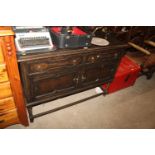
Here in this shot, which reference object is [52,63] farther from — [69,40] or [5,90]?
[5,90]

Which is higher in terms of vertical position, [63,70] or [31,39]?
[31,39]

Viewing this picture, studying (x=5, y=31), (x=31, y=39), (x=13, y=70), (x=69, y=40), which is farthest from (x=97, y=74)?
(x=5, y=31)

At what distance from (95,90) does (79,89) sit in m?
0.67

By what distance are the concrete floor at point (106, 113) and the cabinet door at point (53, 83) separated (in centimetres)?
46

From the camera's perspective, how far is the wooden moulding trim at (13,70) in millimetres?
939

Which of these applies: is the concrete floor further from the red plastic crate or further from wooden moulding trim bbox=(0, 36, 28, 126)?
wooden moulding trim bbox=(0, 36, 28, 126)

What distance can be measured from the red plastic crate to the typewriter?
1275 millimetres

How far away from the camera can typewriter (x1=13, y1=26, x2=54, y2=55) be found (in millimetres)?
1187

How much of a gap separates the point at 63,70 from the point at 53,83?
21cm

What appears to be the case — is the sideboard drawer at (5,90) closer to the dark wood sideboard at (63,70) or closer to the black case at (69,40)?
the dark wood sideboard at (63,70)

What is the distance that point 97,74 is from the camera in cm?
185

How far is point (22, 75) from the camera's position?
125cm
